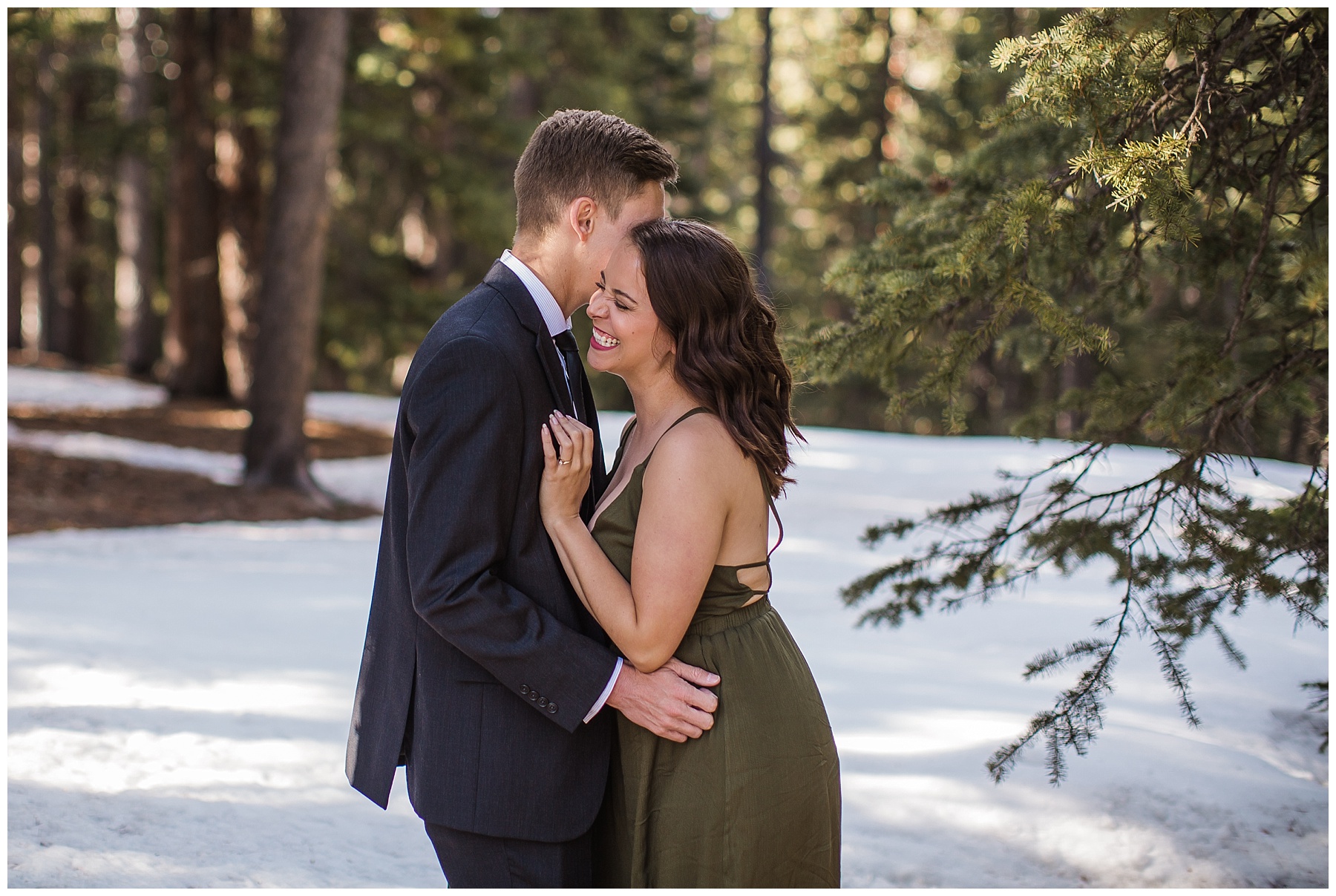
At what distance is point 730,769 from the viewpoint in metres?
2.33

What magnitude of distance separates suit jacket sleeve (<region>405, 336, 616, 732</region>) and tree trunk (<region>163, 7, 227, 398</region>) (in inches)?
650

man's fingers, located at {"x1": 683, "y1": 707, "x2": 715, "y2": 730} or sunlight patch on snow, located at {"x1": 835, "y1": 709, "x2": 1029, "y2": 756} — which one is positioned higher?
man's fingers, located at {"x1": 683, "y1": 707, "x2": 715, "y2": 730}

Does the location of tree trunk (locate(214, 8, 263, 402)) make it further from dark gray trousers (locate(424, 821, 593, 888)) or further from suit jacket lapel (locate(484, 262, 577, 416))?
dark gray trousers (locate(424, 821, 593, 888))

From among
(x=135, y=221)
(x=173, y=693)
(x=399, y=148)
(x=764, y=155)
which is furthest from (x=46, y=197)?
(x=173, y=693)

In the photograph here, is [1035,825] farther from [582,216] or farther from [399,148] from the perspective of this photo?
[399,148]

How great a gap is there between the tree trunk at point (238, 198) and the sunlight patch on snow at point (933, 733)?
11.9 m

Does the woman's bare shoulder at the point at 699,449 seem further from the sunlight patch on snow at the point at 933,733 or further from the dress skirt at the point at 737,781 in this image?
the sunlight patch on snow at the point at 933,733

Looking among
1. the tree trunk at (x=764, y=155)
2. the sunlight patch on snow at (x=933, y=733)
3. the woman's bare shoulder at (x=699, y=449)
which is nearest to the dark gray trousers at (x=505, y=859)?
the woman's bare shoulder at (x=699, y=449)

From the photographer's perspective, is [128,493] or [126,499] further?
[128,493]

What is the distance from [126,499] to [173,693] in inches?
256

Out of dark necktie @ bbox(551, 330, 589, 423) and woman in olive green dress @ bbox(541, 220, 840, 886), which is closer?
woman in olive green dress @ bbox(541, 220, 840, 886)

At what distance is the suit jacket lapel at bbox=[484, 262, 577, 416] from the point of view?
2389 mm

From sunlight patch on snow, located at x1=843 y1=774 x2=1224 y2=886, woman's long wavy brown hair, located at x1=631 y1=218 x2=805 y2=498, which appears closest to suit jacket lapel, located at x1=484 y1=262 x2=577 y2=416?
woman's long wavy brown hair, located at x1=631 y1=218 x2=805 y2=498

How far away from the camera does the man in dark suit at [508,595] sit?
221 centimetres
